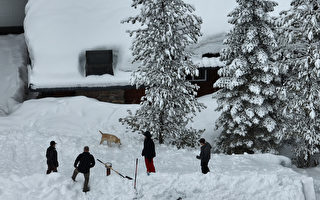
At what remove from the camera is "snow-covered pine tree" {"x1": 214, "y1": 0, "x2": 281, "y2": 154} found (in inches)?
650

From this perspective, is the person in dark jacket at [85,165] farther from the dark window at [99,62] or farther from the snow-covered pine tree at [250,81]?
the dark window at [99,62]

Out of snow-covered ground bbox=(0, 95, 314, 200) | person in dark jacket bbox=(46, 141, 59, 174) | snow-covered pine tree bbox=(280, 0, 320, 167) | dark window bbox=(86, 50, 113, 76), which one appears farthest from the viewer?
dark window bbox=(86, 50, 113, 76)

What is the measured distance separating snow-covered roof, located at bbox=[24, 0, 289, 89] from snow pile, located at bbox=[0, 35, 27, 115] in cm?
252

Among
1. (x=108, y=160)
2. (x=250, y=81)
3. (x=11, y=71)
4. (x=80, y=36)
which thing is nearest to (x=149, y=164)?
(x=108, y=160)

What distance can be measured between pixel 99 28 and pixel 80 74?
3257 millimetres

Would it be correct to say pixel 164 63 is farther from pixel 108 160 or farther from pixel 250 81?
pixel 108 160

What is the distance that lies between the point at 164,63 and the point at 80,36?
879 cm

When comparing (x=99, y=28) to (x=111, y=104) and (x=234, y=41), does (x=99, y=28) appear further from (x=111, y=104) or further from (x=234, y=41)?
(x=234, y=41)

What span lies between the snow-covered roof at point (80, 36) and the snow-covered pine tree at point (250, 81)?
20.0ft

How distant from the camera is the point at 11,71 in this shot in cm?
2653

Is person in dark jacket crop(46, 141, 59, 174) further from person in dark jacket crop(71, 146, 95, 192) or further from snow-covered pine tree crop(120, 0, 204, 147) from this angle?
snow-covered pine tree crop(120, 0, 204, 147)

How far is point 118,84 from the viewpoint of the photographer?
21750 mm

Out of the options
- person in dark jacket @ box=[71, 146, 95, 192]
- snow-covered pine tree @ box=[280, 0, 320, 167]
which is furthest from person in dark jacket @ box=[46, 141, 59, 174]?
snow-covered pine tree @ box=[280, 0, 320, 167]

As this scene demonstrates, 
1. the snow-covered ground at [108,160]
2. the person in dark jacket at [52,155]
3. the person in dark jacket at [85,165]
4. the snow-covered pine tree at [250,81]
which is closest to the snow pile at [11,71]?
the snow-covered ground at [108,160]
